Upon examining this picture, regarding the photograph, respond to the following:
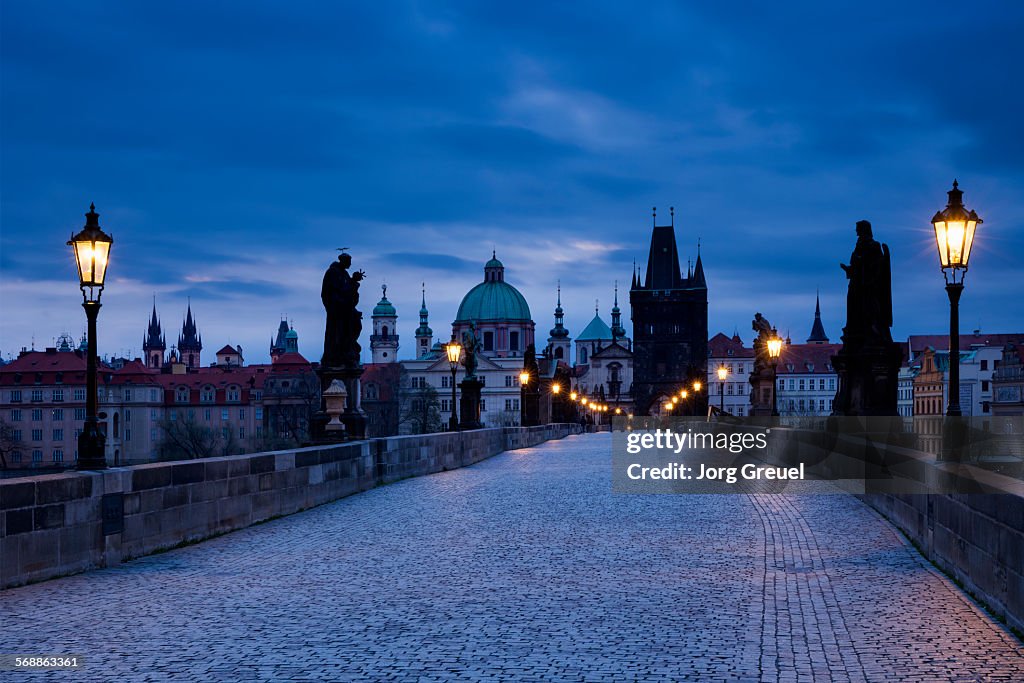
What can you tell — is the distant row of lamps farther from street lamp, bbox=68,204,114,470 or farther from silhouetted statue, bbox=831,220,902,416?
silhouetted statue, bbox=831,220,902,416

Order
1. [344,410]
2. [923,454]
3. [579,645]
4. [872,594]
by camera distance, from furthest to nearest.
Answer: [344,410]
[923,454]
[872,594]
[579,645]

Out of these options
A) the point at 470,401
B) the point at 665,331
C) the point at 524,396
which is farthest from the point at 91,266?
the point at 665,331

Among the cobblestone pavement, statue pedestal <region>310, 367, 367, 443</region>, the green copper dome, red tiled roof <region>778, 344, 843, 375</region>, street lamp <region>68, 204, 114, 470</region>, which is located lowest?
the cobblestone pavement

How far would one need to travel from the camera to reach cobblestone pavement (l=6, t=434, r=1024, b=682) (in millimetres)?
7234

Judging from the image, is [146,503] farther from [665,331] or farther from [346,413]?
[665,331]

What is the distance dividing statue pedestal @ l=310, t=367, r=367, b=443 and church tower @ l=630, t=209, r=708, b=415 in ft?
426

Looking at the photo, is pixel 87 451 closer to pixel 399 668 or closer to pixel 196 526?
pixel 196 526

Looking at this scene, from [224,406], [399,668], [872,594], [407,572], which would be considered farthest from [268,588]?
[224,406]

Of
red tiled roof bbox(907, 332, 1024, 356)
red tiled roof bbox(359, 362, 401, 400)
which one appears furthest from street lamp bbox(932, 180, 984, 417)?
red tiled roof bbox(359, 362, 401, 400)

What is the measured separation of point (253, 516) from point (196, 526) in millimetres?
1919

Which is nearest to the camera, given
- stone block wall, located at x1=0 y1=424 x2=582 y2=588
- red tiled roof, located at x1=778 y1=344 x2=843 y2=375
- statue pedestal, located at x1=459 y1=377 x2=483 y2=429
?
stone block wall, located at x1=0 y1=424 x2=582 y2=588

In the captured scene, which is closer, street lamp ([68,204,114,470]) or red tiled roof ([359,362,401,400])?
street lamp ([68,204,114,470])

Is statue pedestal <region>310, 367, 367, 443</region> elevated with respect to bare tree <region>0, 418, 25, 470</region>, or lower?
elevated

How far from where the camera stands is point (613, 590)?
995cm
